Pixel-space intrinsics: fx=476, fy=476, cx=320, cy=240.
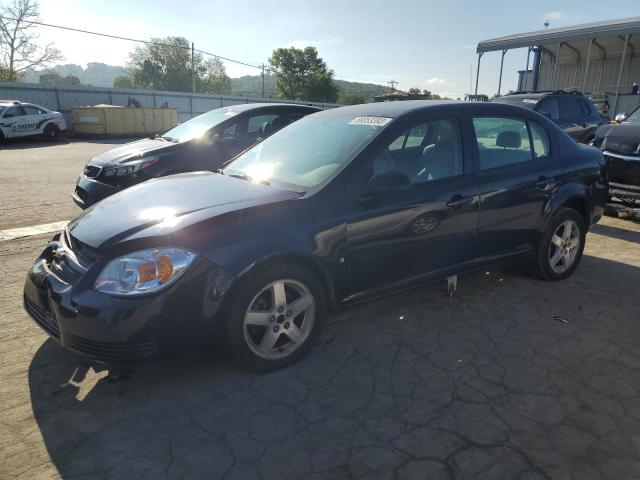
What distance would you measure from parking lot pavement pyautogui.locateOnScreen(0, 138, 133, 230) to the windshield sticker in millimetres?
4937

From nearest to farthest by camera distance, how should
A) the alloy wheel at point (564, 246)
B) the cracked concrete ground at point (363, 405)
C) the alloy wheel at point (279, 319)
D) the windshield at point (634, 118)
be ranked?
the cracked concrete ground at point (363, 405) → the alloy wheel at point (279, 319) → the alloy wheel at point (564, 246) → the windshield at point (634, 118)

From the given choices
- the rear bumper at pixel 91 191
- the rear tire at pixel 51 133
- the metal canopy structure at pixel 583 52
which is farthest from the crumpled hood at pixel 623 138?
the rear tire at pixel 51 133

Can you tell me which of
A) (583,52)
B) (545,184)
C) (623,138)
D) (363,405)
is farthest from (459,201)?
(583,52)

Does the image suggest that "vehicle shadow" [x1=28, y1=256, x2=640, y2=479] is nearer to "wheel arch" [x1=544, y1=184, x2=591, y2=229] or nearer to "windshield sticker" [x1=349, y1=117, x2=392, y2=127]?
"wheel arch" [x1=544, y1=184, x2=591, y2=229]

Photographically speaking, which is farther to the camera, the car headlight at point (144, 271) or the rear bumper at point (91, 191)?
the rear bumper at point (91, 191)

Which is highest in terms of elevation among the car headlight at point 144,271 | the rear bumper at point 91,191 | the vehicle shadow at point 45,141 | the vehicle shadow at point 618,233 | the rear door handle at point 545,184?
the rear door handle at point 545,184

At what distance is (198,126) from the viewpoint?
6883 mm

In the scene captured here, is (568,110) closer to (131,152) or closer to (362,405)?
(131,152)

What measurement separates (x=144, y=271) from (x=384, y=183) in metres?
1.57

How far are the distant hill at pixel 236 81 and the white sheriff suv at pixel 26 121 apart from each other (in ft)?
98.4

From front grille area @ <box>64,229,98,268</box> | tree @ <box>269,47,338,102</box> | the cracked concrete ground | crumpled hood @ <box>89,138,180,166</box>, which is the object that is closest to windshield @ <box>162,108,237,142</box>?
crumpled hood @ <box>89,138,180,166</box>

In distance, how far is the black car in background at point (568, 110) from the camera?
9570mm

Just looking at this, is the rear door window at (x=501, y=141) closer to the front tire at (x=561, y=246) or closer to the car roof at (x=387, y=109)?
the car roof at (x=387, y=109)

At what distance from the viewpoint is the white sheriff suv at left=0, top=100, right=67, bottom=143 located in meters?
18.4
